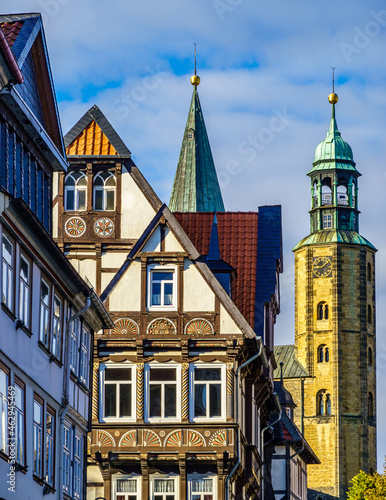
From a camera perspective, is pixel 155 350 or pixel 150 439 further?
pixel 155 350

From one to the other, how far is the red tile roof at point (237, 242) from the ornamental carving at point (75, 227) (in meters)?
4.06

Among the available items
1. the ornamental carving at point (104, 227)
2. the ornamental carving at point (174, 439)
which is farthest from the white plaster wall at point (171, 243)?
the ornamental carving at point (174, 439)

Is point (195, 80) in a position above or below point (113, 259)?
above

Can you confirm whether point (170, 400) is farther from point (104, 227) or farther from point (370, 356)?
point (370, 356)

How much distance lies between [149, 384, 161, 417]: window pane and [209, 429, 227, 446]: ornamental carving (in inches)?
62.4

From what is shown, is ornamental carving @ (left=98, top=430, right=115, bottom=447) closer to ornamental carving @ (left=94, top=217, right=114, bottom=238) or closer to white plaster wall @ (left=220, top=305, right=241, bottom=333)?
white plaster wall @ (left=220, top=305, right=241, bottom=333)

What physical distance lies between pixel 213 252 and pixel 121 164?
3.63m

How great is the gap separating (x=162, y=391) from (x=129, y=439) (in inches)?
61.7

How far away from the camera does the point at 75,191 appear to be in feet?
140

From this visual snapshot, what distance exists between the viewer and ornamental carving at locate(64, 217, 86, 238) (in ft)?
139

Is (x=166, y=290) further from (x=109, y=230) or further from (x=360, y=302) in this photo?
(x=360, y=302)

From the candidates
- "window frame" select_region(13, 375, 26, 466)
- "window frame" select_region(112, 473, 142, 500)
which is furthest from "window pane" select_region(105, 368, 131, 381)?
"window frame" select_region(13, 375, 26, 466)

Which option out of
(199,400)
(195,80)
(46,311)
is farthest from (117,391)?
(195,80)

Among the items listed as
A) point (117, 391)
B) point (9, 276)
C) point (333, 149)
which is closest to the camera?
point (9, 276)
